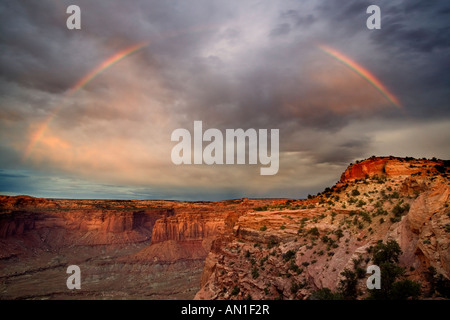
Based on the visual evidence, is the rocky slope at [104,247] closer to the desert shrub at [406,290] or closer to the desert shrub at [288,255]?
the desert shrub at [288,255]

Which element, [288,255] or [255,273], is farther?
[255,273]

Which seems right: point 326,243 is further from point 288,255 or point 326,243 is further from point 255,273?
point 255,273

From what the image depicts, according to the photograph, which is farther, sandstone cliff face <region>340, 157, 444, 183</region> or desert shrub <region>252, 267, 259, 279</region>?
sandstone cliff face <region>340, 157, 444, 183</region>

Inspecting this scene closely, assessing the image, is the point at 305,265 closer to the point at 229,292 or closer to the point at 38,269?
the point at 229,292

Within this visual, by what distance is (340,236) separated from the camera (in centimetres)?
2295

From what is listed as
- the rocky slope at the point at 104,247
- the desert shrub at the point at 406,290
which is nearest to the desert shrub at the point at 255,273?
the desert shrub at the point at 406,290

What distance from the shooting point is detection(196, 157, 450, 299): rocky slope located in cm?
1446

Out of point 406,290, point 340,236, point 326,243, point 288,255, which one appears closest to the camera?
point 406,290

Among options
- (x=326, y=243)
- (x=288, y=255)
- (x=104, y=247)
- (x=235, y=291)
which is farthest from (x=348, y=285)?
(x=104, y=247)

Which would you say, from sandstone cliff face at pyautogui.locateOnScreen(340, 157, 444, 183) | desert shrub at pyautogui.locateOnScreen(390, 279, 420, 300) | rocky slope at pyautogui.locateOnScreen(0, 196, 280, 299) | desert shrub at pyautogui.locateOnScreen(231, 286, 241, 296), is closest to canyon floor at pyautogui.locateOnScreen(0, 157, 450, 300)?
desert shrub at pyautogui.locateOnScreen(231, 286, 241, 296)

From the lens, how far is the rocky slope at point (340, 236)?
1446 centimetres

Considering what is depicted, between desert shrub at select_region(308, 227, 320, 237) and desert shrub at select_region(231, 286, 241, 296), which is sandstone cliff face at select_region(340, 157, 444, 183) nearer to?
desert shrub at select_region(308, 227, 320, 237)
